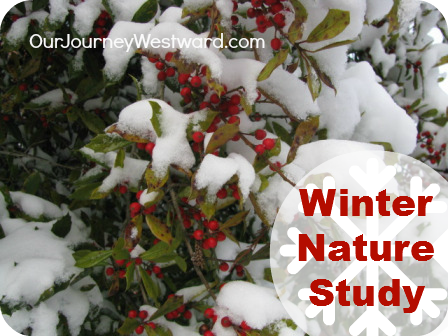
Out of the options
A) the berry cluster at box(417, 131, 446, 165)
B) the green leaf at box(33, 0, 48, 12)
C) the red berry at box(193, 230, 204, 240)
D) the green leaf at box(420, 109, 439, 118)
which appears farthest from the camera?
the berry cluster at box(417, 131, 446, 165)

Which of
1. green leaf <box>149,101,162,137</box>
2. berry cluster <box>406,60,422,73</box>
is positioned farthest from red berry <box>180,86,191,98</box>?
berry cluster <box>406,60,422,73</box>

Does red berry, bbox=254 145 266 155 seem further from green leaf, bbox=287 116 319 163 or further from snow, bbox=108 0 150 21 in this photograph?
snow, bbox=108 0 150 21

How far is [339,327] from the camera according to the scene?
138 centimetres

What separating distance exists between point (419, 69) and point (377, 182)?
4.83ft

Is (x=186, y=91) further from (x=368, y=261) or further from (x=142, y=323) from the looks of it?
(x=368, y=261)

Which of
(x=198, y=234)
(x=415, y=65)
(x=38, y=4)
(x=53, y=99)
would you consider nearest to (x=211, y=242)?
(x=198, y=234)

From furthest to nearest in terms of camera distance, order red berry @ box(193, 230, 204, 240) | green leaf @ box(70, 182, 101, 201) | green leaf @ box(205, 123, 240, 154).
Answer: green leaf @ box(70, 182, 101, 201)
red berry @ box(193, 230, 204, 240)
green leaf @ box(205, 123, 240, 154)

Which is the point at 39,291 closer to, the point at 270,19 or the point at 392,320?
the point at 270,19

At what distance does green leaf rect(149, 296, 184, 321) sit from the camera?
A: 3.04 ft

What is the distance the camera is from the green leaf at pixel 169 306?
3.04ft

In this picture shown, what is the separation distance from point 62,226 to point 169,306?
1.32 feet

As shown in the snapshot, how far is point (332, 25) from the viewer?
2.43 feet

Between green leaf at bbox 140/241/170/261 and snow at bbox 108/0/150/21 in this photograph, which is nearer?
green leaf at bbox 140/241/170/261

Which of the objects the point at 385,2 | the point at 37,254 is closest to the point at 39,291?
the point at 37,254
